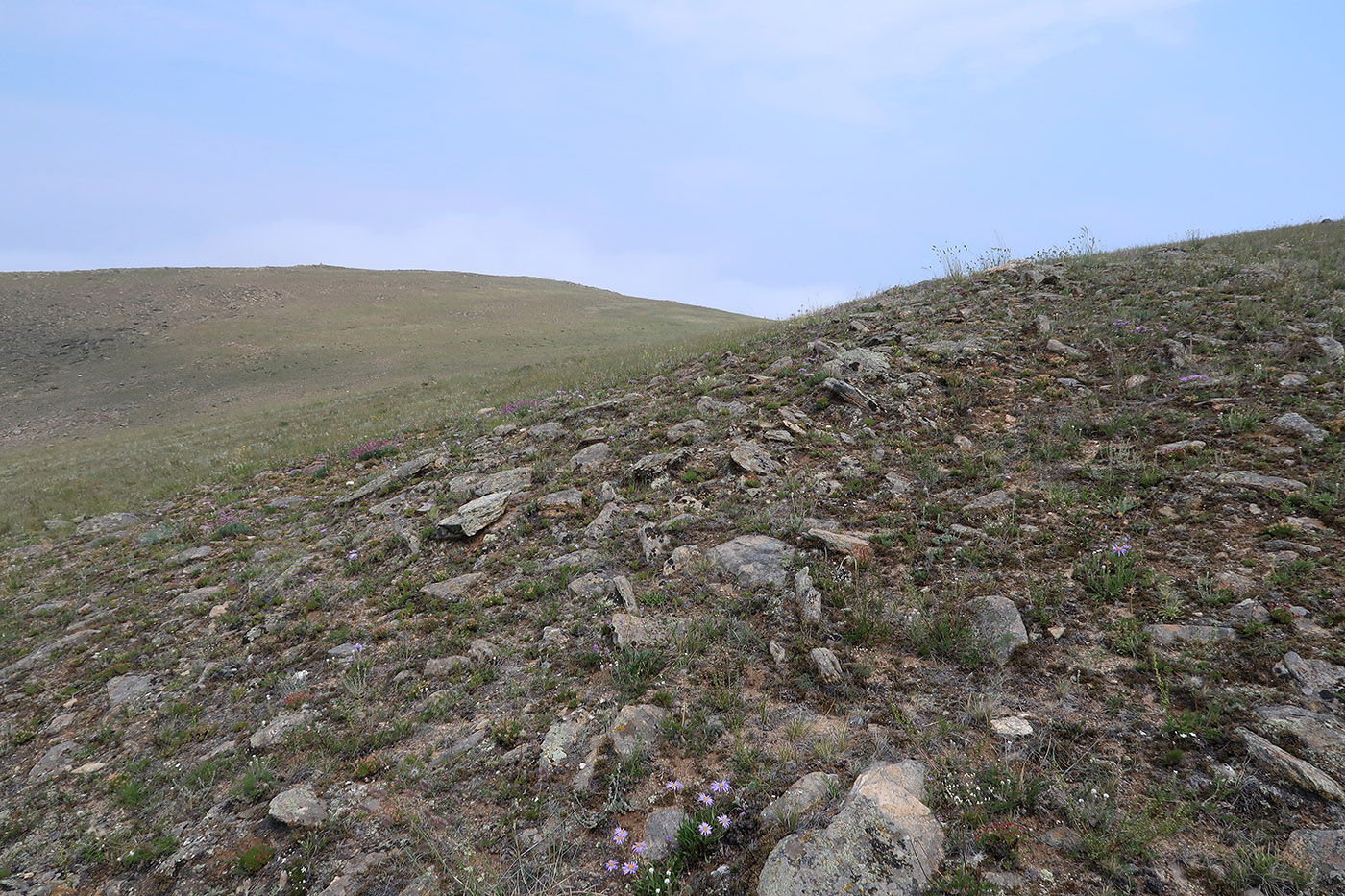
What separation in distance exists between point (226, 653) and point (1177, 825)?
27.9 feet

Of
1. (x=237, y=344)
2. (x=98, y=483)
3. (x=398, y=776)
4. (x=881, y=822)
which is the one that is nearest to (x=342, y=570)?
(x=398, y=776)

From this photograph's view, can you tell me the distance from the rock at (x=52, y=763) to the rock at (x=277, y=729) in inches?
70.3

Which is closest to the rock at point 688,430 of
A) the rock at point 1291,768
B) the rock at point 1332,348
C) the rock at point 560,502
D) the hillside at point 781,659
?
the hillside at point 781,659

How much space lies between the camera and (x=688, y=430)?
9883 millimetres

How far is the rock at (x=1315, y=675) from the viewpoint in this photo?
3590 mm

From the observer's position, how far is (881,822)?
10.3 feet

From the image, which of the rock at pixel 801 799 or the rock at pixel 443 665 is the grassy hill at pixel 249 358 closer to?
the rock at pixel 443 665

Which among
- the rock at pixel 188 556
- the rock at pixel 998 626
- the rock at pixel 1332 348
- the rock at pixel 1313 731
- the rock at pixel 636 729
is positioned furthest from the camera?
the rock at pixel 188 556

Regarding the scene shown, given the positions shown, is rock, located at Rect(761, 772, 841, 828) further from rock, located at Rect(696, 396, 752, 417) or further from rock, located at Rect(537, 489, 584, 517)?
rock, located at Rect(696, 396, 752, 417)

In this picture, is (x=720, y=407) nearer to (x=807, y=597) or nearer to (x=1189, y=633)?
(x=807, y=597)

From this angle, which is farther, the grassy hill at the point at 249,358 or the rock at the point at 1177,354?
the grassy hill at the point at 249,358

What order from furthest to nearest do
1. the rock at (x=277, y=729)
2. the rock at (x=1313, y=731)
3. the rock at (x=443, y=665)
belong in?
the rock at (x=443, y=665) < the rock at (x=277, y=729) < the rock at (x=1313, y=731)

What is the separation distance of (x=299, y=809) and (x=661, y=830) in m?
2.70

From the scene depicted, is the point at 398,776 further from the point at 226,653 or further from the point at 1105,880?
the point at 1105,880
